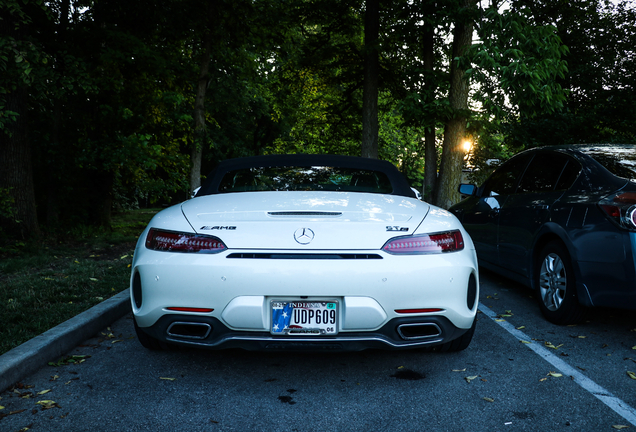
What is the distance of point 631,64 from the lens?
14.3 metres

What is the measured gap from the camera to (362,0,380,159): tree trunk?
16652 mm

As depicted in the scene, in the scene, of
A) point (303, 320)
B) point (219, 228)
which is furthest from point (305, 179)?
point (303, 320)

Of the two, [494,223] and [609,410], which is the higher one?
[494,223]

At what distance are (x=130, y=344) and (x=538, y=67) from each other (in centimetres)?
1025

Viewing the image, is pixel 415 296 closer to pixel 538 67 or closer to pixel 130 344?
pixel 130 344

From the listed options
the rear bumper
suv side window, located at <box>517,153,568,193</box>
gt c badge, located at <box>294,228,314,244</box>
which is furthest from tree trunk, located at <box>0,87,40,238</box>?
suv side window, located at <box>517,153,568,193</box>

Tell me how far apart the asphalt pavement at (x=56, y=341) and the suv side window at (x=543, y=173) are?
4205 millimetres

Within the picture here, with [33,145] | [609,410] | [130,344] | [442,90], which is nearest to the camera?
[609,410]

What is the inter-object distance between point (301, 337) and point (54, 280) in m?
4.33

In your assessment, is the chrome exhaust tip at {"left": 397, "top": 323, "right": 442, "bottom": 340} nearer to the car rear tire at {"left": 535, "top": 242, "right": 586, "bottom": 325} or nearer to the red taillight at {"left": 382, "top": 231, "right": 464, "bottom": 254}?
the red taillight at {"left": 382, "top": 231, "right": 464, "bottom": 254}

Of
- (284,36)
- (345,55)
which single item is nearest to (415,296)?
(284,36)

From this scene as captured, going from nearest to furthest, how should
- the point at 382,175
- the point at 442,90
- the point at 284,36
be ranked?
the point at 382,175, the point at 442,90, the point at 284,36

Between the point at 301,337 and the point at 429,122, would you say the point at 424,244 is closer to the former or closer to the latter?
the point at 301,337

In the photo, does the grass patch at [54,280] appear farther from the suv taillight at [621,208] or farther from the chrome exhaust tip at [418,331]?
the suv taillight at [621,208]
